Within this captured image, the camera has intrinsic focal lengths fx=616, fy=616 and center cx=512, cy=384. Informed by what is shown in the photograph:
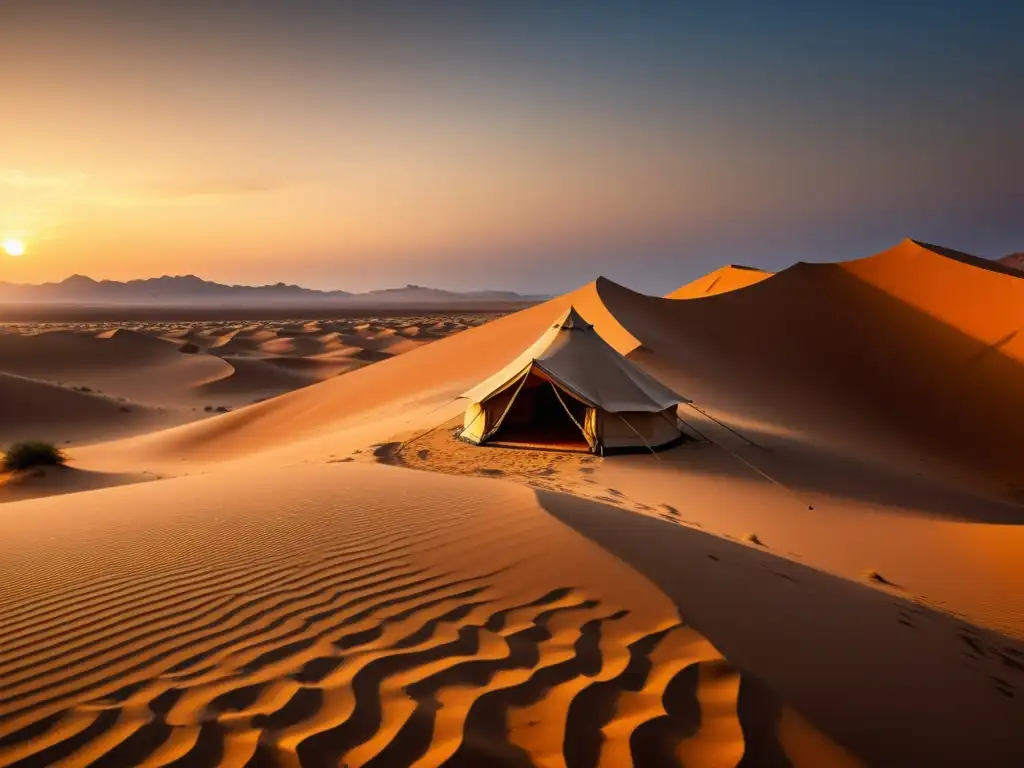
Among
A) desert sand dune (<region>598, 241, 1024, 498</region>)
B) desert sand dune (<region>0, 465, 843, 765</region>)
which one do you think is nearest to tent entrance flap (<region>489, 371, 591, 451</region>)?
desert sand dune (<region>598, 241, 1024, 498</region>)

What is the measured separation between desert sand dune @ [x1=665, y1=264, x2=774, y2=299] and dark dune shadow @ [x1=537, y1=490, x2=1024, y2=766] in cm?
3220

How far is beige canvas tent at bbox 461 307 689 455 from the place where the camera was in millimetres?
12711

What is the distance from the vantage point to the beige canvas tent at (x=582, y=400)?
12.7 m

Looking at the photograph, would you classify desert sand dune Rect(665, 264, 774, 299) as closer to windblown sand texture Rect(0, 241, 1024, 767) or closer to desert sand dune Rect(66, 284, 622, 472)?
desert sand dune Rect(66, 284, 622, 472)

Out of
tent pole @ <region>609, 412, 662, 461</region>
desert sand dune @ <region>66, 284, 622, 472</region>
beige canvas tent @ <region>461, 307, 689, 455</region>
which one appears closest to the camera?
tent pole @ <region>609, 412, 662, 461</region>

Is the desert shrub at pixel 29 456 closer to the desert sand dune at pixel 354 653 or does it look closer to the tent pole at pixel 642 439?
the desert sand dune at pixel 354 653

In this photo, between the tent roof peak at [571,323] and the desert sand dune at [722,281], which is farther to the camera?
the desert sand dune at [722,281]

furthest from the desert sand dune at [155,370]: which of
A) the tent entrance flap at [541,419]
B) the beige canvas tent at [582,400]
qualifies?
the beige canvas tent at [582,400]

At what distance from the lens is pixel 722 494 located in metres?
10.4

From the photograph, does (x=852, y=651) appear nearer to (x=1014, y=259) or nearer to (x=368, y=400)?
(x=368, y=400)

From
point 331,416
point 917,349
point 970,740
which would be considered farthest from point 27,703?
point 917,349

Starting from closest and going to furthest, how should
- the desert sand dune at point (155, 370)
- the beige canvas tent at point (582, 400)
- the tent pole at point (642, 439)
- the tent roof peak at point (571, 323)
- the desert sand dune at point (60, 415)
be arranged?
1. the tent pole at point (642, 439)
2. the beige canvas tent at point (582, 400)
3. the tent roof peak at point (571, 323)
4. the desert sand dune at point (60, 415)
5. the desert sand dune at point (155, 370)

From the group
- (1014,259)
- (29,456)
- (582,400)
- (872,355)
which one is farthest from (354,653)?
(1014,259)

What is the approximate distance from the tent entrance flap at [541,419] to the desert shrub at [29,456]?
9.76m
